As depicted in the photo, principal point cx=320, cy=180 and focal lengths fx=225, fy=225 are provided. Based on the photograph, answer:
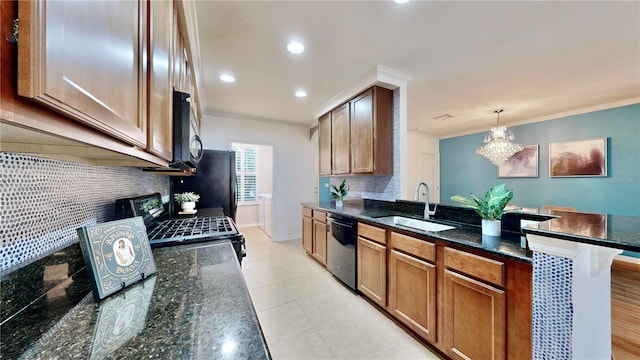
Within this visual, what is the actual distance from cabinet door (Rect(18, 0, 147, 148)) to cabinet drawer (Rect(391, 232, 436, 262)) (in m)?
1.77

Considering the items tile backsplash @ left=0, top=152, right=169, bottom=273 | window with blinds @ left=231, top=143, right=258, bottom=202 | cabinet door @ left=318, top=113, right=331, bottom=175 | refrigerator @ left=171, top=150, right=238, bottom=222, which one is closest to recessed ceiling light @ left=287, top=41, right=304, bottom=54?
cabinet door @ left=318, top=113, right=331, bottom=175

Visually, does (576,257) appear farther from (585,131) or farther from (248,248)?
(585,131)

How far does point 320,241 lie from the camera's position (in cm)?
323

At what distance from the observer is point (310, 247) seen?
3.54m

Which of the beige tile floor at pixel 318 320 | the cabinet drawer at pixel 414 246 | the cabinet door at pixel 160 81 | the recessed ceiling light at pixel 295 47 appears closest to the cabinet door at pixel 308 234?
the beige tile floor at pixel 318 320

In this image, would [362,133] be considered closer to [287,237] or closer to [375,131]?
[375,131]

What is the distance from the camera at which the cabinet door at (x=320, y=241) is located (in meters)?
3.11

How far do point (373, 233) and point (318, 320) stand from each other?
944mm

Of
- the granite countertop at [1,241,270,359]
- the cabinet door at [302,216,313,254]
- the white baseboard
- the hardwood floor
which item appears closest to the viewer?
the granite countertop at [1,241,270,359]

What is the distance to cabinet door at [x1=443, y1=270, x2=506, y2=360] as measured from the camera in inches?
50.6

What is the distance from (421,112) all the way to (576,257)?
3786 mm

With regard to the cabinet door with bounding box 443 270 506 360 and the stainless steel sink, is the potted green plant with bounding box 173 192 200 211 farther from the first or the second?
the cabinet door with bounding box 443 270 506 360

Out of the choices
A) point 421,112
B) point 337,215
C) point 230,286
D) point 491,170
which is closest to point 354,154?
point 337,215

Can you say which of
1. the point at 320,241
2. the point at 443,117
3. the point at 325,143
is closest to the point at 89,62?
the point at 320,241
